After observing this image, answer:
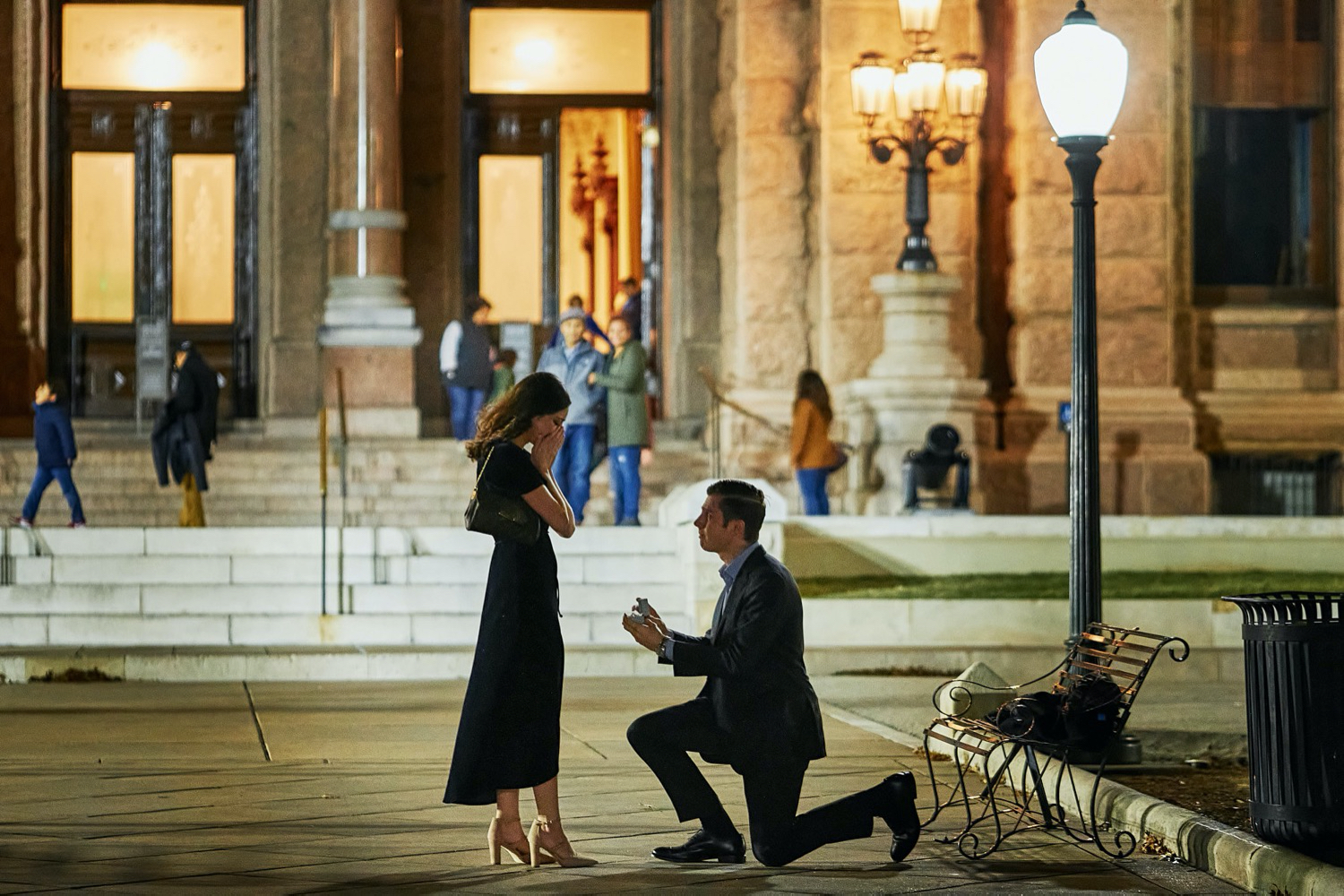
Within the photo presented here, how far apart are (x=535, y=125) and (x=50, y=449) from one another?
884 cm

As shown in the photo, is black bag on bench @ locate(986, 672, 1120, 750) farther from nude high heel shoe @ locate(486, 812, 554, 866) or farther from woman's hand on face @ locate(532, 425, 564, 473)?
woman's hand on face @ locate(532, 425, 564, 473)

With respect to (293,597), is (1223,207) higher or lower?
higher

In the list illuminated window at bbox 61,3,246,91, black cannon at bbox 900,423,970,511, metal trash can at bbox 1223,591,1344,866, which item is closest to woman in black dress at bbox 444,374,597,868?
metal trash can at bbox 1223,591,1344,866

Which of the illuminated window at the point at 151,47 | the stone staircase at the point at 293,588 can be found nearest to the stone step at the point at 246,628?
the stone staircase at the point at 293,588

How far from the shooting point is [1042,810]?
8.46 m

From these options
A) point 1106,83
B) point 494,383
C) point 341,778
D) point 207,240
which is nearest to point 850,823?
point 341,778

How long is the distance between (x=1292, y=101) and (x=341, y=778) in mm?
16752

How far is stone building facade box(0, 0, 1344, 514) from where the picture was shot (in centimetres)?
2175

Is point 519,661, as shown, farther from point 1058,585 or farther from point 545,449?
point 1058,585

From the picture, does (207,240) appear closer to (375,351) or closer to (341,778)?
(375,351)

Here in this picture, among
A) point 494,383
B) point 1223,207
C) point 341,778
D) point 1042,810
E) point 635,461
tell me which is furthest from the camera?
point 1223,207

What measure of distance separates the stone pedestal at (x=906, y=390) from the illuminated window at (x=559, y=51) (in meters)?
6.00

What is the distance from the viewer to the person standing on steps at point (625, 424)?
18172mm

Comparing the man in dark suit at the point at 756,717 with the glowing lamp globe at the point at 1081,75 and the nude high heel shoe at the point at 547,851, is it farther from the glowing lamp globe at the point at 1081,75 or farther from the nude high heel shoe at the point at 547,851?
the glowing lamp globe at the point at 1081,75
